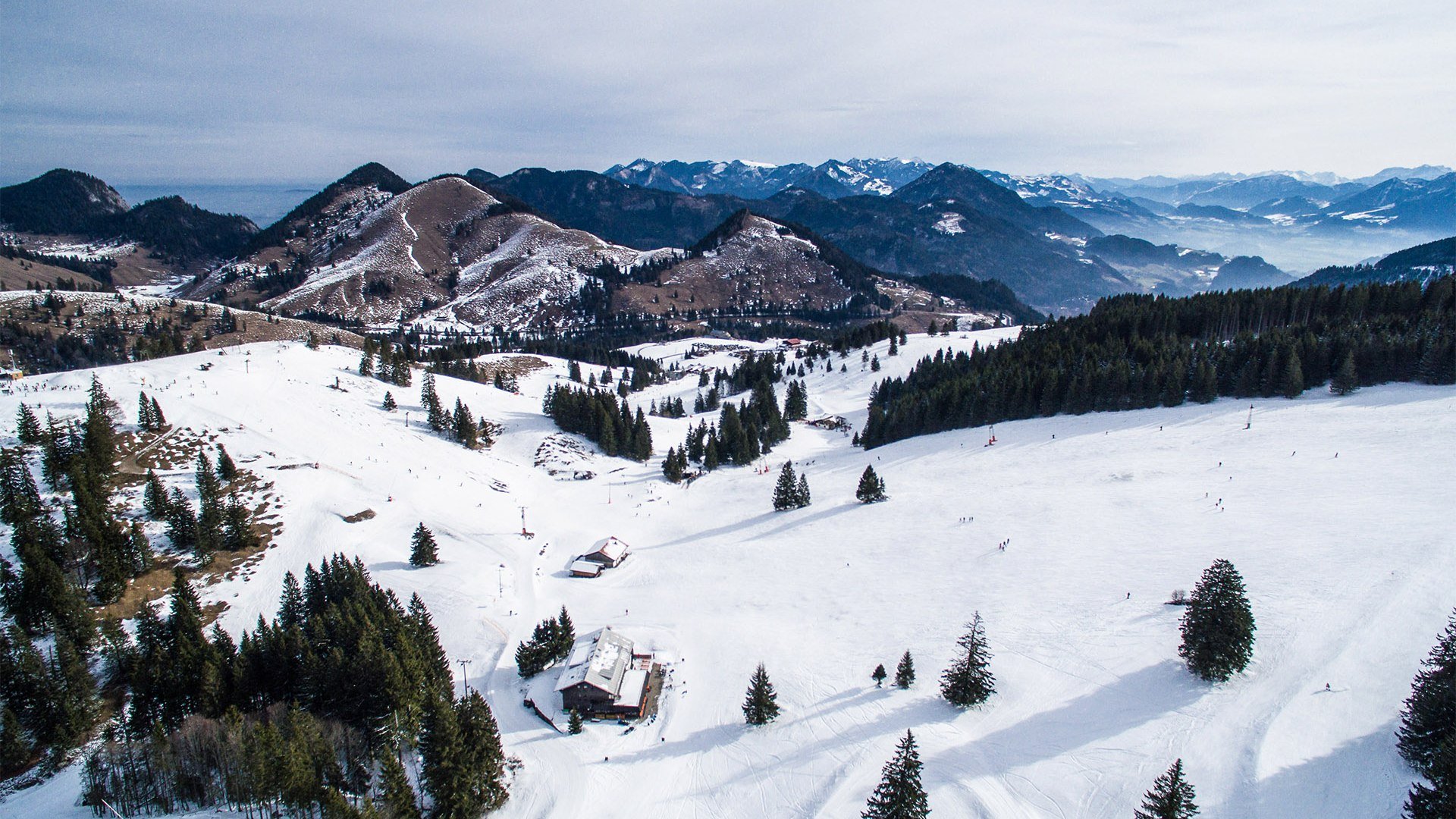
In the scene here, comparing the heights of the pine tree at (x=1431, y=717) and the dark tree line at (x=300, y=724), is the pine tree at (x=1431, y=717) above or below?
above

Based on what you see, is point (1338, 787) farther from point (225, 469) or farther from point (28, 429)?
point (28, 429)

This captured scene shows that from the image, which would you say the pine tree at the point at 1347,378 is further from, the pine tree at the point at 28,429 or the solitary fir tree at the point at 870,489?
the pine tree at the point at 28,429

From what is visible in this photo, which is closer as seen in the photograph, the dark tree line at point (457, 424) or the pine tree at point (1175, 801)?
the pine tree at point (1175, 801)

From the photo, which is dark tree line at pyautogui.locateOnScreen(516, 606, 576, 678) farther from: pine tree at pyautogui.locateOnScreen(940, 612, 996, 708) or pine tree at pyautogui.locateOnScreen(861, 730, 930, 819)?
pine tree at pyautogui.locateOnScreen(861, 730, 930, 819)

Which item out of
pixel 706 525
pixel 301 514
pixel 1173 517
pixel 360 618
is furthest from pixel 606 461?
pixel 1173 517

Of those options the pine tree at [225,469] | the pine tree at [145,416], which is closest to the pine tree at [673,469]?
the pine tree at [225,469]

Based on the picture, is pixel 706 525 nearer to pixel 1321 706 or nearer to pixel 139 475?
pixel 1321 706
